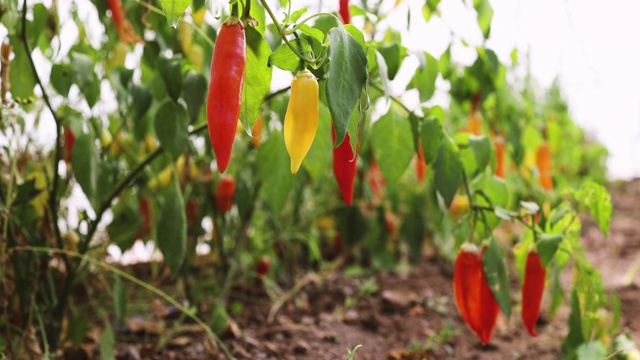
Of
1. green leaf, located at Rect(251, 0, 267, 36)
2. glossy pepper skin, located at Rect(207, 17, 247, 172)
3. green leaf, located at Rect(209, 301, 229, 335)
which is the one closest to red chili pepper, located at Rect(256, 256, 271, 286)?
green leaf, located at Rect(209, 301, 229, 335)

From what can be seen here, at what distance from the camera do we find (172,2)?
2.09 ft

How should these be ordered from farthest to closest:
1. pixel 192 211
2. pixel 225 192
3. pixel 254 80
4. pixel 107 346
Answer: pixel 192 211, pixel 225 192, pixel 107 346, pixel 254 80

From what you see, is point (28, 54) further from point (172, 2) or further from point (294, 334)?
point (294, 334)

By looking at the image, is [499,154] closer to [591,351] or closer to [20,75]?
[591,351]

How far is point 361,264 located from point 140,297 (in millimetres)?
690

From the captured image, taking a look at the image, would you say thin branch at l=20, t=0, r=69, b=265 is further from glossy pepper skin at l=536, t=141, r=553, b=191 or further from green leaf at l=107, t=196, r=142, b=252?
glossy pepper skin at l=536, t=141, r=553, b=191

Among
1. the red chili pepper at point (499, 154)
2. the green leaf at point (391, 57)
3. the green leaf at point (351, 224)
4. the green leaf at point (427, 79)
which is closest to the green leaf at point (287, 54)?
the green leaf at point (391, 57)

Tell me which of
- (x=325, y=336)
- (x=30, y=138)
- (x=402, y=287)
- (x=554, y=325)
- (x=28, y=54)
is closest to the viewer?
(x=28, y=54)

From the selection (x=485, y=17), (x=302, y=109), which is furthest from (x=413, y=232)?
(x=302, y=109)

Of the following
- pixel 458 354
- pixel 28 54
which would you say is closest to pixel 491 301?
pixel 458 354

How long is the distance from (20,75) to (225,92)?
1.83 feet

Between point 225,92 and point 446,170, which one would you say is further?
point 446,170

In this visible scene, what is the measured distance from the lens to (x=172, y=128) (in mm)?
967

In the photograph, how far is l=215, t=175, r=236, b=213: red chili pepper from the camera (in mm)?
1344
